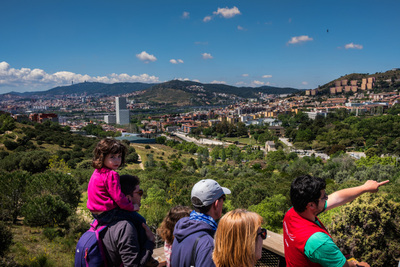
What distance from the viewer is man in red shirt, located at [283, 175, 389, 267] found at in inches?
61.4

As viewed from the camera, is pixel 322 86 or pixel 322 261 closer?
pixel 322 261

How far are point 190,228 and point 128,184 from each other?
0.56 m

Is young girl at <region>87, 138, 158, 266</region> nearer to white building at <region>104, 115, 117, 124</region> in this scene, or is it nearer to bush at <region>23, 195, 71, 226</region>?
bush at <region>23, 195, 71, 226</region>

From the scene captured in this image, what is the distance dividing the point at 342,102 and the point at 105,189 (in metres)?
114

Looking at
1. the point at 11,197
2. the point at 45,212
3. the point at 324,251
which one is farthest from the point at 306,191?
the point at 11,197

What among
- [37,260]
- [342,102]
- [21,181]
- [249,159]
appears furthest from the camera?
[342,102]

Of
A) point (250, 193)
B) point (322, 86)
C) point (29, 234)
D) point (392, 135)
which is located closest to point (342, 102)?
point (322, 86)

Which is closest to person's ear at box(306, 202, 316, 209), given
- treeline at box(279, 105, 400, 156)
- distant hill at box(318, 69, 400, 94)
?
treeline at box(279, 105, 400, 156)

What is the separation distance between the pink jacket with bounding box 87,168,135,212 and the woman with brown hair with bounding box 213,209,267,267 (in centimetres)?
69

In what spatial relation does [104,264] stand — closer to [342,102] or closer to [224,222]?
[224,222]

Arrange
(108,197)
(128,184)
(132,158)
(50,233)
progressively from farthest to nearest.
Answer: (132,158), (50,233), (128,184), (108,197)

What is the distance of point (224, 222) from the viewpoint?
142 centimetres

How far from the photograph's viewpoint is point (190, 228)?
5.36 ft

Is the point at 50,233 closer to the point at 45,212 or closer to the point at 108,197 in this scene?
the point at 45,212
